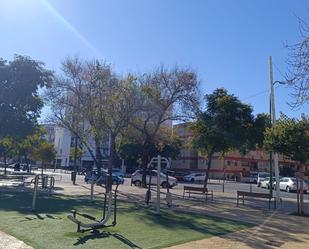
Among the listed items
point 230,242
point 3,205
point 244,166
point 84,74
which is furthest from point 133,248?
point 244,166

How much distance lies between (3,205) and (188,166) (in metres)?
70.1

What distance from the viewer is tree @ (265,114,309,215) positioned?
18453 millimetres

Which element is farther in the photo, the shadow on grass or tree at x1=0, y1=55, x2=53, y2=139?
tree at x1=0, y1=55, x2=53, y2=139

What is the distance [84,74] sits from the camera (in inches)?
1368

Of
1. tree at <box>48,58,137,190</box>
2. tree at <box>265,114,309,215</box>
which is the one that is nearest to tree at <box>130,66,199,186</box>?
tree at <box>48,58,137,190</box>

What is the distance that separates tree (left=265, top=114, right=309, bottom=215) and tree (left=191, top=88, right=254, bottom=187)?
10631 millimetres

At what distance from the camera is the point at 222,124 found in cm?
3045

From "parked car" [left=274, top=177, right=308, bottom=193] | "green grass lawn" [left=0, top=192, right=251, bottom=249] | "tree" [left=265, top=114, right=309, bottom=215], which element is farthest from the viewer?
"parked car" [left=274, top=177, right=308, bottom=193]

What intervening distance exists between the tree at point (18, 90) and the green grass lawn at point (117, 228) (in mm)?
14908

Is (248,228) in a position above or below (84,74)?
below

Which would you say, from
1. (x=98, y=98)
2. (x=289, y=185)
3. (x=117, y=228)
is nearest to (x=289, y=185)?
(x=289, y=185)

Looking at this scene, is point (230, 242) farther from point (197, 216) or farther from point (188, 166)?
point (188, 166)

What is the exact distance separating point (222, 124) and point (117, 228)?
19171mm

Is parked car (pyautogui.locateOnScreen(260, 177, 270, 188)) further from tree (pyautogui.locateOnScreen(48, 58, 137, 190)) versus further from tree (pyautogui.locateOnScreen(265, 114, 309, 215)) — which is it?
tree (pyautogui.locateOnScreen(265, 114, 309, 215))
